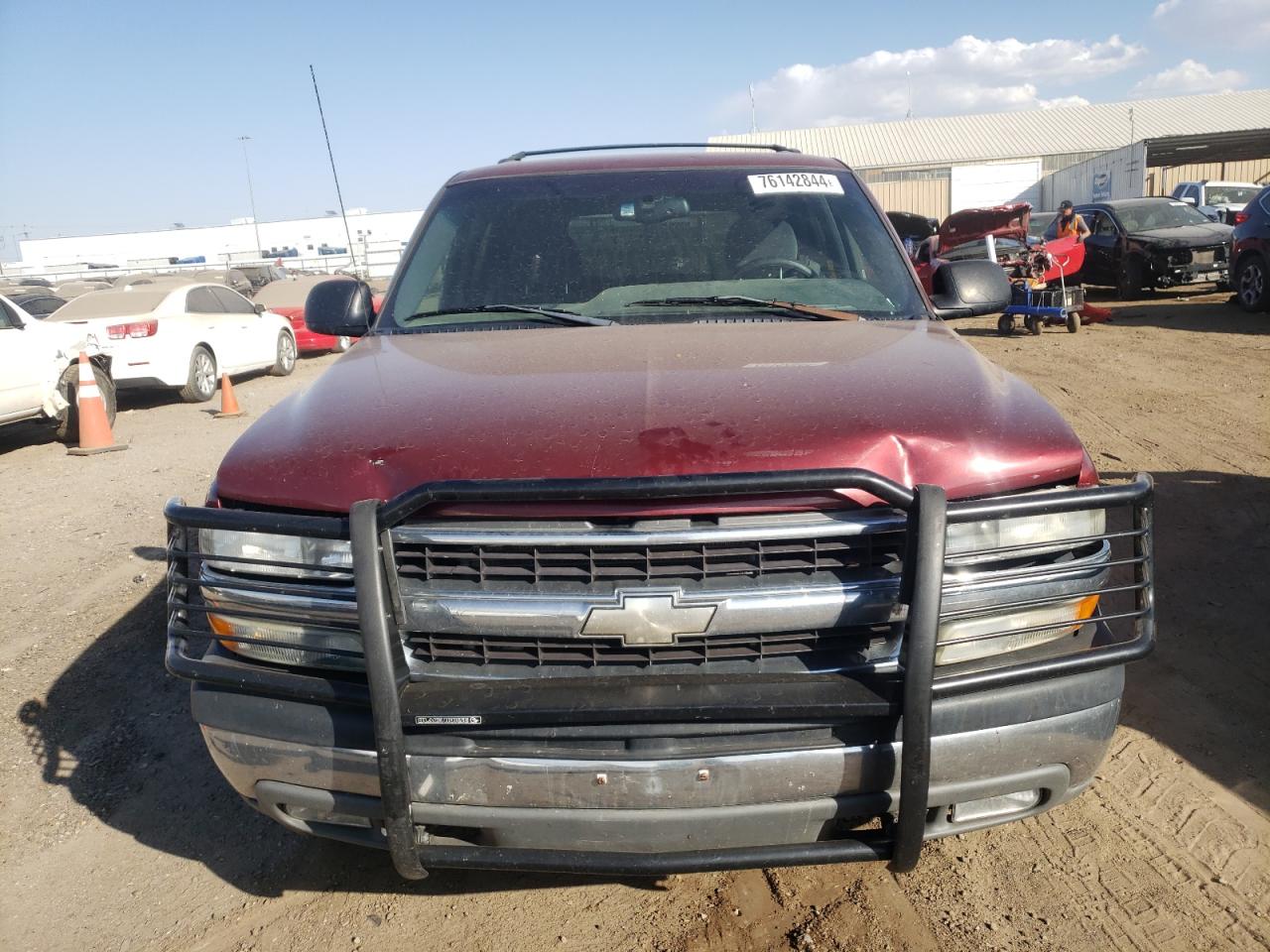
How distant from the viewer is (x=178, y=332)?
38.7ft

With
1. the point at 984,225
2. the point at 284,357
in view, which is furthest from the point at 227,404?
the point at 984,225

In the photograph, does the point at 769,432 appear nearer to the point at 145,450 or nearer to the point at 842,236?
the point at 842,236

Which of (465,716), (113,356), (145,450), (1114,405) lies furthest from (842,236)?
(113,356)

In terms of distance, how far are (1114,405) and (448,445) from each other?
26.0ft

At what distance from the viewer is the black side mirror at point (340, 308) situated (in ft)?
11.7

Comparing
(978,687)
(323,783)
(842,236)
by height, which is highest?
(842,236)

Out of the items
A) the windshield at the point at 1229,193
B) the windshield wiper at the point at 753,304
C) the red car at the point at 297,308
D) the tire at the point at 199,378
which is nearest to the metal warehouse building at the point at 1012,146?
the windshield at the point at 1229,193

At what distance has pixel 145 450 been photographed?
928 cm

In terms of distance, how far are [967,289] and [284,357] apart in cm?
1336

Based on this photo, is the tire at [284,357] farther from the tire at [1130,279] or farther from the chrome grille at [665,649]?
the tire at [1130,279]

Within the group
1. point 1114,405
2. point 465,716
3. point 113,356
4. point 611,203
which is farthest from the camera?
point 113,356

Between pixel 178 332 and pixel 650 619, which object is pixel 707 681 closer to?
pixel 650 619

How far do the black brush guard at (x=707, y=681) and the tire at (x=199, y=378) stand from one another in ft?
35.9

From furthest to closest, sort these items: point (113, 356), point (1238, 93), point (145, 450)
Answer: point (1238, 93) → point (113, 356) → point (145, 450)
